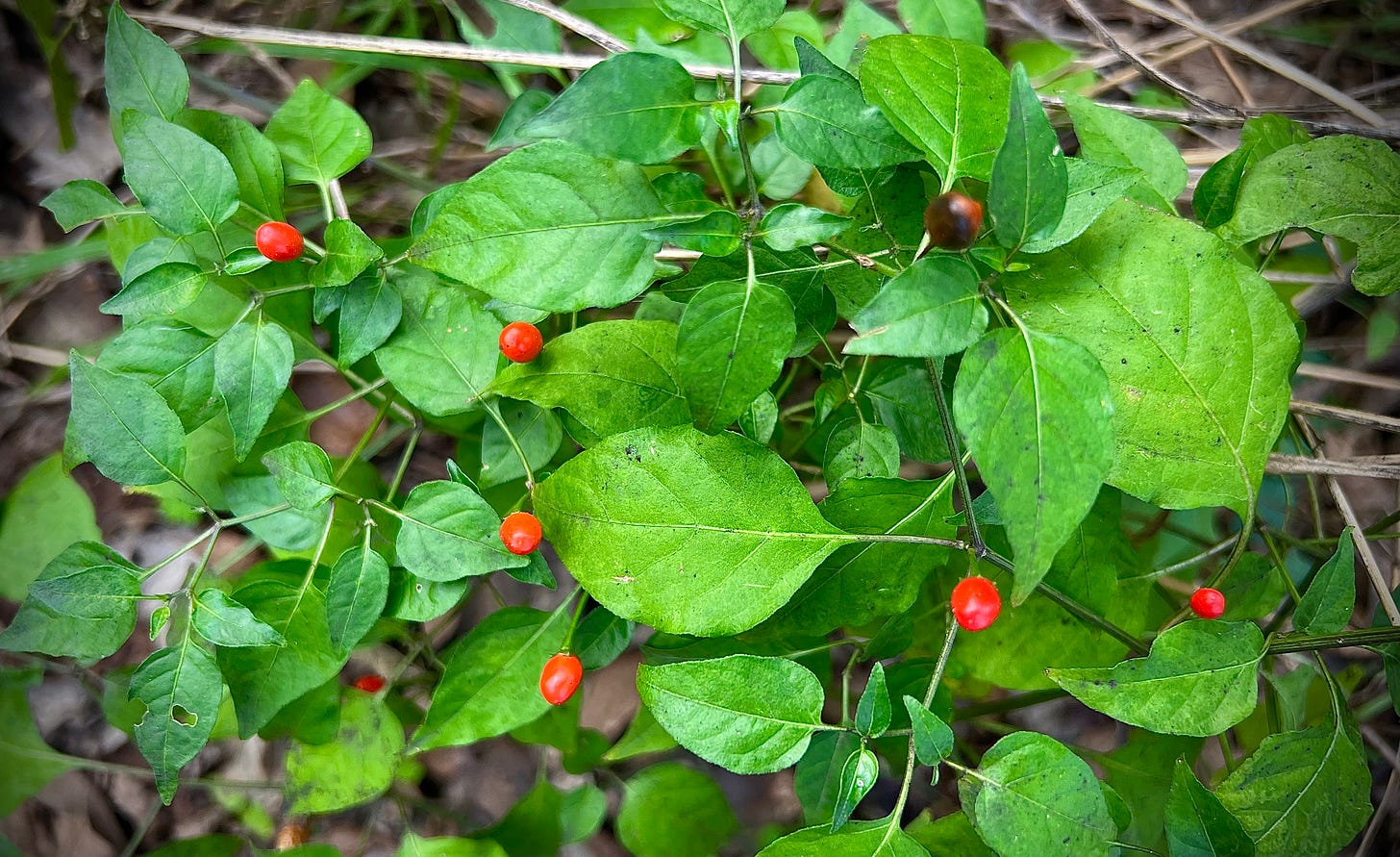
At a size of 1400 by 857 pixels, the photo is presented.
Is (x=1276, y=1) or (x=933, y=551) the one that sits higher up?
(x=1276, y=1)

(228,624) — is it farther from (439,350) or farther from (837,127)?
(837,127)

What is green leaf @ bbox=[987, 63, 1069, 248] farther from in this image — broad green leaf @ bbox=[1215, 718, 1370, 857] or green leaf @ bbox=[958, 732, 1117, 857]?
broad green leaf @ bbox=[1215, 718, 1370, 857]

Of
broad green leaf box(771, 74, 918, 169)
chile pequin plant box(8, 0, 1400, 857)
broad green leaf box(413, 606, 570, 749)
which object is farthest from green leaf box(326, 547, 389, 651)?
broad green leaf box(771, 74, 918, 169)

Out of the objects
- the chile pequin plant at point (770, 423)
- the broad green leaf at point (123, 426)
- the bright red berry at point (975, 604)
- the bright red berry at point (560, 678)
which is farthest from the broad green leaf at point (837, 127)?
the broad green leaf at point (123, 426)

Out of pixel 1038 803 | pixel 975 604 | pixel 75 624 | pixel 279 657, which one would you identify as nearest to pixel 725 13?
pixel 975 604

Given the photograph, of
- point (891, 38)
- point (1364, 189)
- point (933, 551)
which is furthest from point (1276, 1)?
point (933, 551)

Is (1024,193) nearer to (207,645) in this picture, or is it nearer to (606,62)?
(606,62)

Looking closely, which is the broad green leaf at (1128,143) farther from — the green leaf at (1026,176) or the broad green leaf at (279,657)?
the broad green leaf at (279,657)

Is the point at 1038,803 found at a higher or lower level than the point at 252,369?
lower
